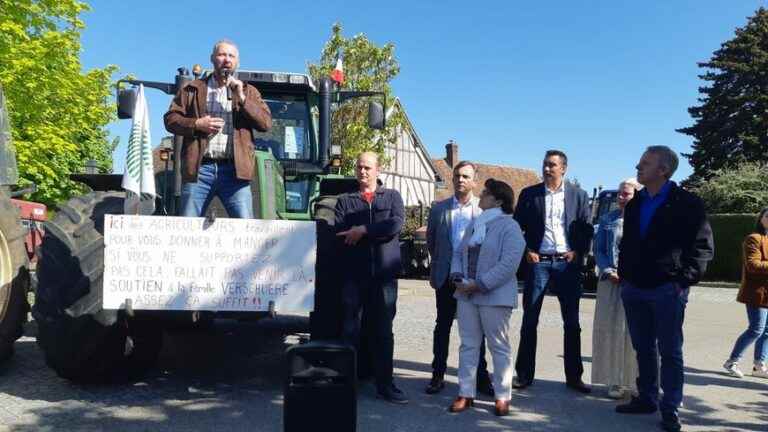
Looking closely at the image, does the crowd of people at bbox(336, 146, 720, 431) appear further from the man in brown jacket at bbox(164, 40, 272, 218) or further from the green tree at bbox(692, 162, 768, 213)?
the green tree at bbox(692, 162, 768, 213)

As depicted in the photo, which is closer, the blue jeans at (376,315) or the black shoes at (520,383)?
the blue jeans at (376,315)

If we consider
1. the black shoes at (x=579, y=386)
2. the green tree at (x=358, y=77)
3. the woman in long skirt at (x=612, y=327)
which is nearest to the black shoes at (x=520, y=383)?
the black shoes at (x=579, y=386)

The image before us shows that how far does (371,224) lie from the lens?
16.3 ft

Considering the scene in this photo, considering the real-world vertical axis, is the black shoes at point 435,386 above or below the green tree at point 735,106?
below

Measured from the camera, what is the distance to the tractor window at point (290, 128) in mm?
7176

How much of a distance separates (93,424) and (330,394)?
1.72m

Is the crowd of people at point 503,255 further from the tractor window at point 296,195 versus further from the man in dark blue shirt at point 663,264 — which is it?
the tractor window at point 296,195

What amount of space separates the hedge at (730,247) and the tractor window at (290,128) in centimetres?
1822

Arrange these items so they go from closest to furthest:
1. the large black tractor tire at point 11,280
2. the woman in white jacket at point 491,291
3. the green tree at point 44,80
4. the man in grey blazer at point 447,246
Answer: the woman in white jacket at point 491,291 < the large black tractor tire at point 11,280 < the man in grey blazer at point 447,246 < the green tree at point 44,80

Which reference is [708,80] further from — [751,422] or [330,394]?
[330,394]

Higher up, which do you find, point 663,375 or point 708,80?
point 708,80

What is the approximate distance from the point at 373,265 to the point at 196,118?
1.71m

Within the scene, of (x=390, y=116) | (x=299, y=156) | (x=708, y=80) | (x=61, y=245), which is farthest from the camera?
(x=708, y=80)

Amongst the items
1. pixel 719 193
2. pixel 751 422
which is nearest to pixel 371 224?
pixel 751 422
